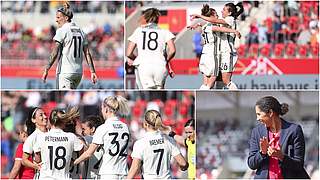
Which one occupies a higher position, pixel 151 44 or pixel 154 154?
pixel 151 44

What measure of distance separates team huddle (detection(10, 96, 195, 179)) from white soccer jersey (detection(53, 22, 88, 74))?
950mm

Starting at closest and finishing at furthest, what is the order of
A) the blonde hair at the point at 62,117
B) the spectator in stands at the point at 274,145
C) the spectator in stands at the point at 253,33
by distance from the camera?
the spectator in stands at the point at 274,145
the blonde hair at the point at 62,117
the spectator in stands at the point at 253,33

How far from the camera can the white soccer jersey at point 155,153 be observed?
22.8ft

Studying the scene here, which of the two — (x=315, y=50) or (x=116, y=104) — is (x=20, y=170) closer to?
(x=116, y=104)

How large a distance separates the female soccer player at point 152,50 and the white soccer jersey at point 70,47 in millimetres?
485

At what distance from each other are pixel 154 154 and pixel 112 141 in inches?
12.8

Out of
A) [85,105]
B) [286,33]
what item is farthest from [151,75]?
[286,33]

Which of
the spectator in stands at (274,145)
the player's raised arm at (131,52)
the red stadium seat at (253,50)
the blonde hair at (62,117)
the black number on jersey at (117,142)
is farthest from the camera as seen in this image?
the red stadium seat at (253,50)

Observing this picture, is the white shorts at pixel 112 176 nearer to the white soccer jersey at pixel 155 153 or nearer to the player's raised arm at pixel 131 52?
the white soccer jersey at pixel 155 153

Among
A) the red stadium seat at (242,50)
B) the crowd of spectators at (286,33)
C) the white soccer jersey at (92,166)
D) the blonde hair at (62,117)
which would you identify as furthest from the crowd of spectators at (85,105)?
the blonde hair at (62,117)

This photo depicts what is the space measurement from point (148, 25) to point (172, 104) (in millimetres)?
9250

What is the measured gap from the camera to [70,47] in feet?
26.2

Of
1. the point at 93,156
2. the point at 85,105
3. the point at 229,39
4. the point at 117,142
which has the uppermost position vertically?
the point at 229,39

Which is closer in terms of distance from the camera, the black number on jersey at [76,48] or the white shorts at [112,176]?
the white shorts at [112,176]
